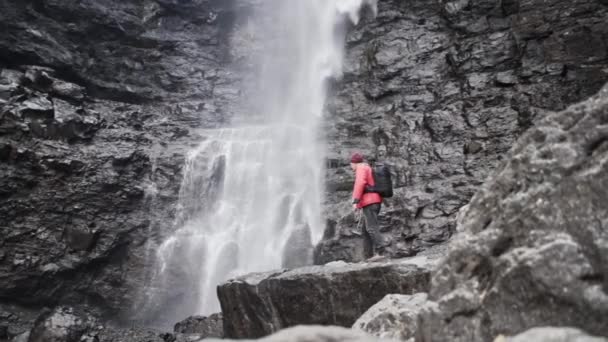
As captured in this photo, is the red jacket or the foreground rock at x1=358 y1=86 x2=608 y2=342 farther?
the red jacket

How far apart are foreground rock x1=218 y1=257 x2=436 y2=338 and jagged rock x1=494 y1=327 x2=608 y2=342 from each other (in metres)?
4.35

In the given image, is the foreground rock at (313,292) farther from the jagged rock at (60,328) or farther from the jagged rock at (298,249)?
the jagged rock at (298,249)

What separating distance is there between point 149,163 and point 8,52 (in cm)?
885

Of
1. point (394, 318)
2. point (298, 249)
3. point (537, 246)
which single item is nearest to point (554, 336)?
point (537, 246)

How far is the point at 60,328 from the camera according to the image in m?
13.3

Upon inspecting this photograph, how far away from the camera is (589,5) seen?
55.5 ft

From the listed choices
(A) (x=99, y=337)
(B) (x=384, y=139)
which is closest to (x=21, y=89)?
(A) (x=99, y=337)

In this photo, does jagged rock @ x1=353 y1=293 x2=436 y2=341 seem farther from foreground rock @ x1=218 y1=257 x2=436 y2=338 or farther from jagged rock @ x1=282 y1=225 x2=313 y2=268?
jagged rock @ x1=282 y1=225 x2=313 y2=268

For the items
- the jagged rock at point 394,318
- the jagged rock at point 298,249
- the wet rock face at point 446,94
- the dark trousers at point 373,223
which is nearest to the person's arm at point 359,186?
the dark trousers at point 373,223

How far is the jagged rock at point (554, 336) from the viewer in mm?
2304

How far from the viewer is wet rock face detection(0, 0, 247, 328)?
1741 centimetres

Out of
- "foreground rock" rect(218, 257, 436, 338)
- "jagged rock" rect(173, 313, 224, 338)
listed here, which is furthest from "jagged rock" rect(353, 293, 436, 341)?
"jagged rock" rect(173, 313, 224, 338)

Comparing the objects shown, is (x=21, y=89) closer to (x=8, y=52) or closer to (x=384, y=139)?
(x=8, y=52)

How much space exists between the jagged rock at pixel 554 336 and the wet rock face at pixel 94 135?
1744 cm
